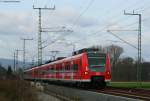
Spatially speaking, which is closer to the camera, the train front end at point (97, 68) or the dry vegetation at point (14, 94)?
the dry vegetation at point (14, 94)

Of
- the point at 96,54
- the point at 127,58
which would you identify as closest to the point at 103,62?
the point at 96,54

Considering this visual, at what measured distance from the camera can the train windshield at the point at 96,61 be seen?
124ft

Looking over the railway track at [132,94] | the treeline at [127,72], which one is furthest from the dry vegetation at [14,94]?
the treeline at [127,72]

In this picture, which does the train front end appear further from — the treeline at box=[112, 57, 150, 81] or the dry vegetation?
the treeline at box=[112, 57, 150, 81]

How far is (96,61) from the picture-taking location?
38250 mm

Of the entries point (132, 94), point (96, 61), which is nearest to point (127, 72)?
point (96, 61)

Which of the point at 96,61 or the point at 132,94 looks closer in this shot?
the point at 132,94

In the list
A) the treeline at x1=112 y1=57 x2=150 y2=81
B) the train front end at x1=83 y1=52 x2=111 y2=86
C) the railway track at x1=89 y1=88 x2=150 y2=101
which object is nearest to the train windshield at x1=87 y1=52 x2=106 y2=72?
the train front end at x1=83 y1=52 x2=111 y2=86

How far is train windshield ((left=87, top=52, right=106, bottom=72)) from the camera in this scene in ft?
124

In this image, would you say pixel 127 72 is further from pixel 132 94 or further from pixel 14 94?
pixel 14 94

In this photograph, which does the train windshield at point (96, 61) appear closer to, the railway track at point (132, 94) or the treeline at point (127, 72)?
the railway track at point (132, 94)

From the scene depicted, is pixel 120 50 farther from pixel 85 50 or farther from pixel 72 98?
pixel 72 98

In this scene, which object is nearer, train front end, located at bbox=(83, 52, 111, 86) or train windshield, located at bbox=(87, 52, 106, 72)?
train front end, located at bbox=(83, 52, 111, 86)

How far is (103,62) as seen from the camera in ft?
Result: 126
